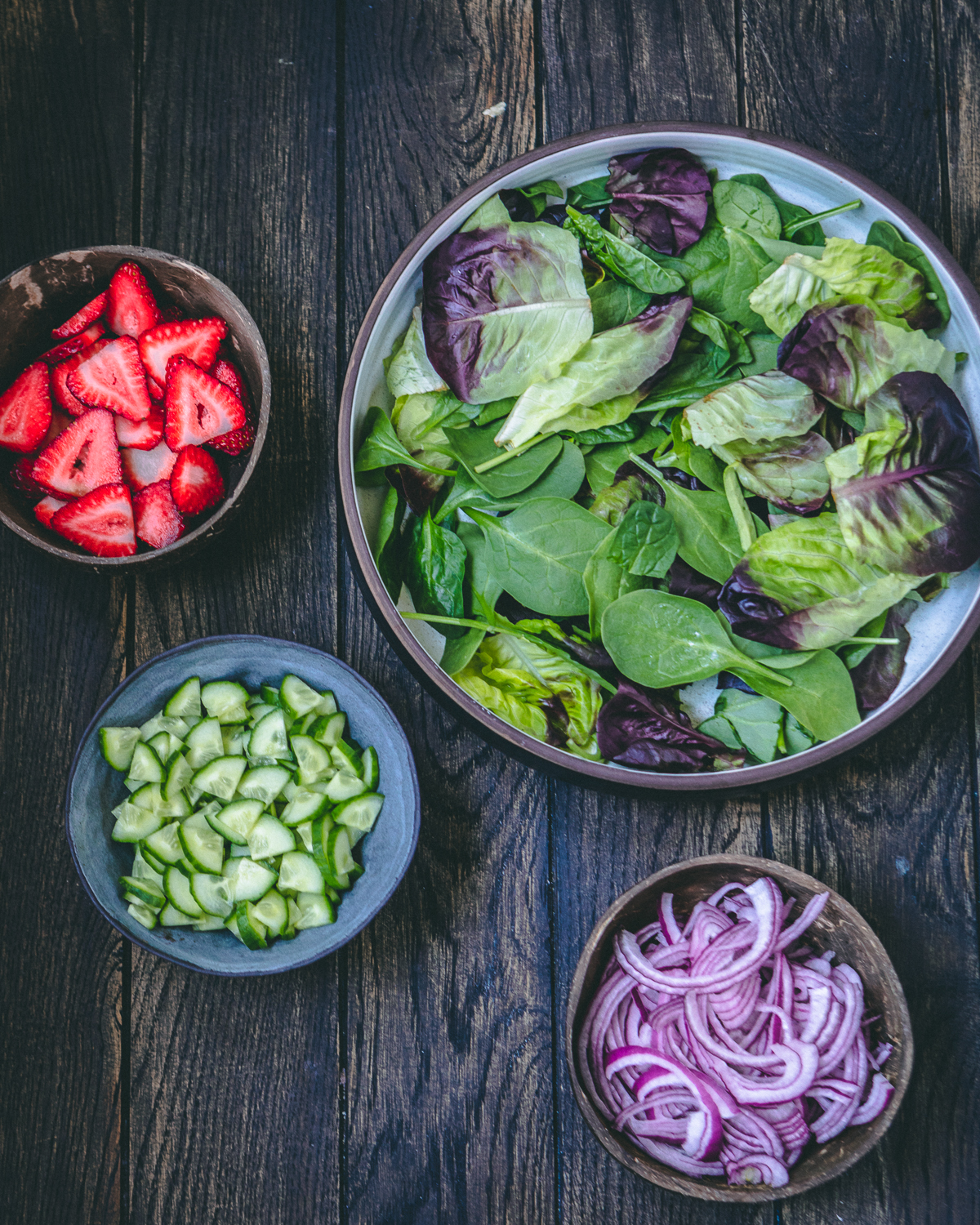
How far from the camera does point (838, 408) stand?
3.19 feet

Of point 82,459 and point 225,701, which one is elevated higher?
point 82,459

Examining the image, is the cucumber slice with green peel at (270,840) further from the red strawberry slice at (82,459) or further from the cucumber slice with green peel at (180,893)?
the red strawberry slice at (82,459)

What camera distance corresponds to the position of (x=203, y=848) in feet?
3.30

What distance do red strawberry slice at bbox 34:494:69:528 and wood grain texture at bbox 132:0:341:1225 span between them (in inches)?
5.2

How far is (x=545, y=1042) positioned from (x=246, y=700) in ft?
1.81

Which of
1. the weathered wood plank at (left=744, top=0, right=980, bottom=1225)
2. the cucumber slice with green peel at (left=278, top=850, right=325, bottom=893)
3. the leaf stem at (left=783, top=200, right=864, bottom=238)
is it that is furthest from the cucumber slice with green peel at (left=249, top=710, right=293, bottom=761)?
the leaf stem at (left=783, top=200, right=864, bottom=238)

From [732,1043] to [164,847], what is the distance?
2.22 ft

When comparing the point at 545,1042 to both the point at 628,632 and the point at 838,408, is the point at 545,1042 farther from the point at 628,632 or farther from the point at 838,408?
the point at 838,408

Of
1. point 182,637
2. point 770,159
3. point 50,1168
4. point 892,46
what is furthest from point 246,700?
point 892,46

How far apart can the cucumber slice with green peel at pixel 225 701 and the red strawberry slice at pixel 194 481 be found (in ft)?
0.67

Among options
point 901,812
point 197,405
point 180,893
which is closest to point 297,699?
point 180,893

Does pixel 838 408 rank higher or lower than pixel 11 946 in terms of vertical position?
higher

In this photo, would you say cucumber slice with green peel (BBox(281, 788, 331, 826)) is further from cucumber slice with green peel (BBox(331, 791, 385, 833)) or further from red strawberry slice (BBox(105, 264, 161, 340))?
red strawberry slice (BBox(105, 264, 161, 340))

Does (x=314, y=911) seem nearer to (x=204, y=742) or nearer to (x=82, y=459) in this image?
(x=204, y=742)
